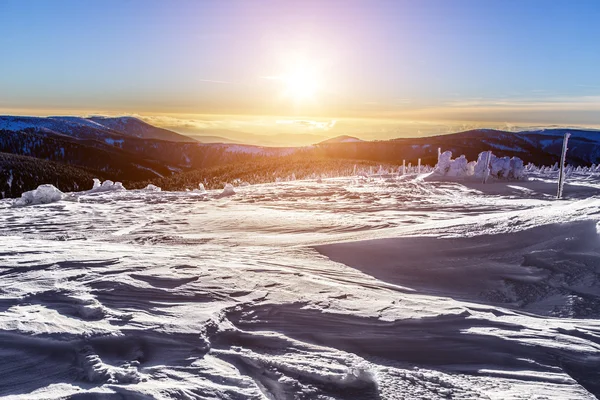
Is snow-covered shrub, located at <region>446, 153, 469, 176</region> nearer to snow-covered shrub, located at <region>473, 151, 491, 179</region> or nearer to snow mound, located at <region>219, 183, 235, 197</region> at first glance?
snow-covered shrub, located at <region>473, 151, 491, 179</region>

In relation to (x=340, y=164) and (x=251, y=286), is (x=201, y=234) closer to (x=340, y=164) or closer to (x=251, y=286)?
(x=251, y=286)

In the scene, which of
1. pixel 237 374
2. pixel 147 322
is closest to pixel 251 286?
pixel 147 322

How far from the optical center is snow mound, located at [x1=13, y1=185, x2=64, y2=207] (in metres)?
20.6

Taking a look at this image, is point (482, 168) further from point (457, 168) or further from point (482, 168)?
point (457, 168)

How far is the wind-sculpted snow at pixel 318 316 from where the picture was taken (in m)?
3.85

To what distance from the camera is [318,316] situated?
537cm

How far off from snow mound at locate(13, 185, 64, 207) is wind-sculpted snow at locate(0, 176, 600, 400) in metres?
12.9

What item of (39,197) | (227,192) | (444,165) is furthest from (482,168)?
(39,197)

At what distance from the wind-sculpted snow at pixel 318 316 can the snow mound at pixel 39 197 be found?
12.9 m

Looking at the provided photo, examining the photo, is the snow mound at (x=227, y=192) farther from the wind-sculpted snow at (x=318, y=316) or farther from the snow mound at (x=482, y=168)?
the snow mound at (x=482, y=168)

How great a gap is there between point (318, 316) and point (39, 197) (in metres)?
21.2

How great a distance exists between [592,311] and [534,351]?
6.82 feet

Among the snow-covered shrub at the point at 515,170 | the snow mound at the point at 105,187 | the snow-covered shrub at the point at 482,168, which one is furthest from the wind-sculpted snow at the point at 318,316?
the snow-covered shrub at the point at 515,170

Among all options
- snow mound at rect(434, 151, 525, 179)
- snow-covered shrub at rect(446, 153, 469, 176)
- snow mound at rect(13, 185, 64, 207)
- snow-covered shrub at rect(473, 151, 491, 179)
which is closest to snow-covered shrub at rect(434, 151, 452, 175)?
snow mound at rect(434, 151, 525, 179)
